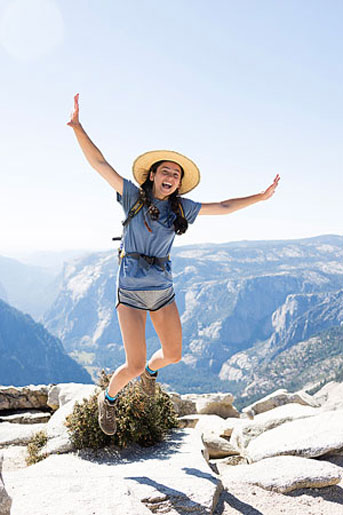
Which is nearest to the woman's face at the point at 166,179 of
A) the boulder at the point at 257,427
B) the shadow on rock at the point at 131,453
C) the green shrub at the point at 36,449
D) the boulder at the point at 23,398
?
the shadow on rock at the point at 131,453

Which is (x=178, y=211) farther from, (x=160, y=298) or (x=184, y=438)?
(x=184, y=438)

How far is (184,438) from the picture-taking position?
28.1 ft

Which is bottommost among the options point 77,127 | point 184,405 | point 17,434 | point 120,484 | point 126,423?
point 184,405

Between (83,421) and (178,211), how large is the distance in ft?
15.2

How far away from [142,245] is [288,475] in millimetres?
3959

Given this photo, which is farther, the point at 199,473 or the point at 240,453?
the point at 240,453

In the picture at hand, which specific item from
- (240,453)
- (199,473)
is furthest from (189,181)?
(240,453)

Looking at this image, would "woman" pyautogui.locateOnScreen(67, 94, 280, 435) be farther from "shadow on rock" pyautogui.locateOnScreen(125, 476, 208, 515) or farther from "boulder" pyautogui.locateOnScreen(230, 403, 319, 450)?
"boulder" pyautogui.locateOnScreen(230, 403, 319, 450)

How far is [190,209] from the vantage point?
645 centimetres

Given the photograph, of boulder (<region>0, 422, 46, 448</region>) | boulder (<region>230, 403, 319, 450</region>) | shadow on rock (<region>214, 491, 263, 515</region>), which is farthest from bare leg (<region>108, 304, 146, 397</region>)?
boulder (<region>230, 403, 319, 450</region>)

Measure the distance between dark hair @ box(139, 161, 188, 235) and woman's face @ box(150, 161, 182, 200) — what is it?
0.10m

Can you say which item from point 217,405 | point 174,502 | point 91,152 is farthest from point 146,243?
point 217,405

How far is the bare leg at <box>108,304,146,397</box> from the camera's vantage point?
591cm

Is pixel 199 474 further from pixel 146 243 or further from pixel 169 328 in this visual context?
pixel 146 243
